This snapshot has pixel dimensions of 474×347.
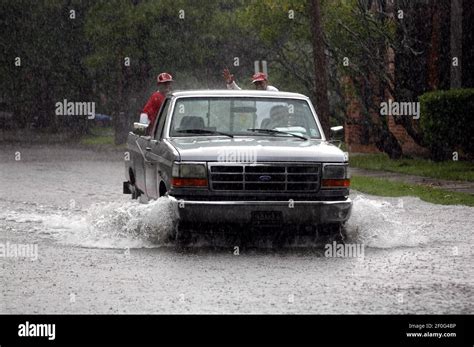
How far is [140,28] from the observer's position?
41.3 meters

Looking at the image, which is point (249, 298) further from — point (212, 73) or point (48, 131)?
point (48, 131)

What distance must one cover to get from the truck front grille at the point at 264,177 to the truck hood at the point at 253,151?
76mm

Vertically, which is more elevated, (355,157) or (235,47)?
(235,47)

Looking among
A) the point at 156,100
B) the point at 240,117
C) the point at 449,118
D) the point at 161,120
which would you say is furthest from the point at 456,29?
the point at 240,117

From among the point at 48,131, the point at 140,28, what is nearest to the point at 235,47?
the point at 140,28

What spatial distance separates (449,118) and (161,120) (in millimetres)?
11499

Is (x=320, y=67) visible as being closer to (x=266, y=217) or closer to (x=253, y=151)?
(x=253, y=151)

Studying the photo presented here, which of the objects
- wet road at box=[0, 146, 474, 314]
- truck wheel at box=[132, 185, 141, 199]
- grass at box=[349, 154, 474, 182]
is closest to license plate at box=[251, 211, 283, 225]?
wet road at box=[0, 146, 474, 314]

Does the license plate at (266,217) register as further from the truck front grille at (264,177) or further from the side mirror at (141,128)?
the side mirror at (141,128)

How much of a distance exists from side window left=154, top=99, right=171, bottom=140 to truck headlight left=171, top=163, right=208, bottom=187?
1.64 metres

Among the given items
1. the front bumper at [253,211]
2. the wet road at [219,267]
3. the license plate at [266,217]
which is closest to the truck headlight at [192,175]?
the front bumper at [253,211]

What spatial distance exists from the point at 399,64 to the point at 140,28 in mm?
15695

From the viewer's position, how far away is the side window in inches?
522
